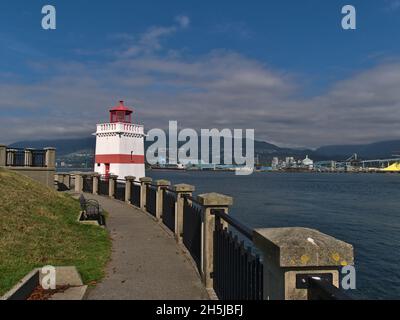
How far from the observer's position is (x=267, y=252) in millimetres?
3287

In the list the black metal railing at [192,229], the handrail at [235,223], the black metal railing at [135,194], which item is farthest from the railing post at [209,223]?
the black metal railing at [135,194]

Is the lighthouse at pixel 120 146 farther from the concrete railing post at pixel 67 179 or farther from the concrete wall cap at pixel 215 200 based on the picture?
the concrete wall cap at pixel 215 200

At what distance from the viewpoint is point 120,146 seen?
97.9 feet

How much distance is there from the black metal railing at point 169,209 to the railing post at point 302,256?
372 inches

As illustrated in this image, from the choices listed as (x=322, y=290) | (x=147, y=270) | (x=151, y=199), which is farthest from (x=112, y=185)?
(x=322, y=290)

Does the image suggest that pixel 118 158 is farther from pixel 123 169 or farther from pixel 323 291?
pixel 323 291

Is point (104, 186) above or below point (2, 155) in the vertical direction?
below

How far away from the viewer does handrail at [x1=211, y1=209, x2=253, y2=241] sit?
457 cm

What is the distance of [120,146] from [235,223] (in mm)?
25248

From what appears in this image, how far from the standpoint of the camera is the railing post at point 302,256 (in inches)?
113
